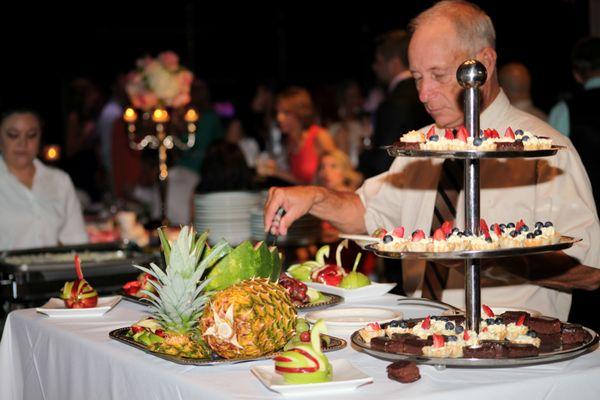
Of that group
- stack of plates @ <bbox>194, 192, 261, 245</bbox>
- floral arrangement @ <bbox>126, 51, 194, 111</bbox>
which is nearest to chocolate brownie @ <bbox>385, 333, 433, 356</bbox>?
stack of plates @ <bbox>194, 192, 261, 245</bbox>

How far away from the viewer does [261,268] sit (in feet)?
8.44

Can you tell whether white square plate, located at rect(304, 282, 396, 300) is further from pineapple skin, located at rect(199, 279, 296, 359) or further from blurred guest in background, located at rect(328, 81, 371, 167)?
blurred guest in background, located at rect(328, 81, 371, 167)

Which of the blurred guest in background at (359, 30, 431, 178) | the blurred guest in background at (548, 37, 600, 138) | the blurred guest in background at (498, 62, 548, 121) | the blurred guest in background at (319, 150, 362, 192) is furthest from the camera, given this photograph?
the blurred guest in background at (498, 62, 548, 121)

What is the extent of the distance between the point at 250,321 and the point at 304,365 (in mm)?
237

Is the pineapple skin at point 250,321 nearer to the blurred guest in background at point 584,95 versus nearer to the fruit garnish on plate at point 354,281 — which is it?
the fruit garnish on plate at point 354,281

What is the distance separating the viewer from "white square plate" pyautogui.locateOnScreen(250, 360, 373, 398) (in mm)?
1893

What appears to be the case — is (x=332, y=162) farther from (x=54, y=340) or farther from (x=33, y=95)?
(x=33, y=95)

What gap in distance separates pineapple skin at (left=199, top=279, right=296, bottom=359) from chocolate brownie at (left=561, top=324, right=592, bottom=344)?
1.92 feet

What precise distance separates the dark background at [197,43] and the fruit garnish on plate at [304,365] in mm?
9840

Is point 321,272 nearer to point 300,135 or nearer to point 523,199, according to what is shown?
point 523,199

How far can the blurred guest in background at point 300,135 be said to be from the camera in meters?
7.38

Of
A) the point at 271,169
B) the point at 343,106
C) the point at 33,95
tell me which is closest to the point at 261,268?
the point at 271,169

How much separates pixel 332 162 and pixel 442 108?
11.2 feet

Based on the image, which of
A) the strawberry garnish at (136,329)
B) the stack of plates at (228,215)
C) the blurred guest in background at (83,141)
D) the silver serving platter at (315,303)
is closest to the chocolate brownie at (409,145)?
the silver serving platter at (315,303)
